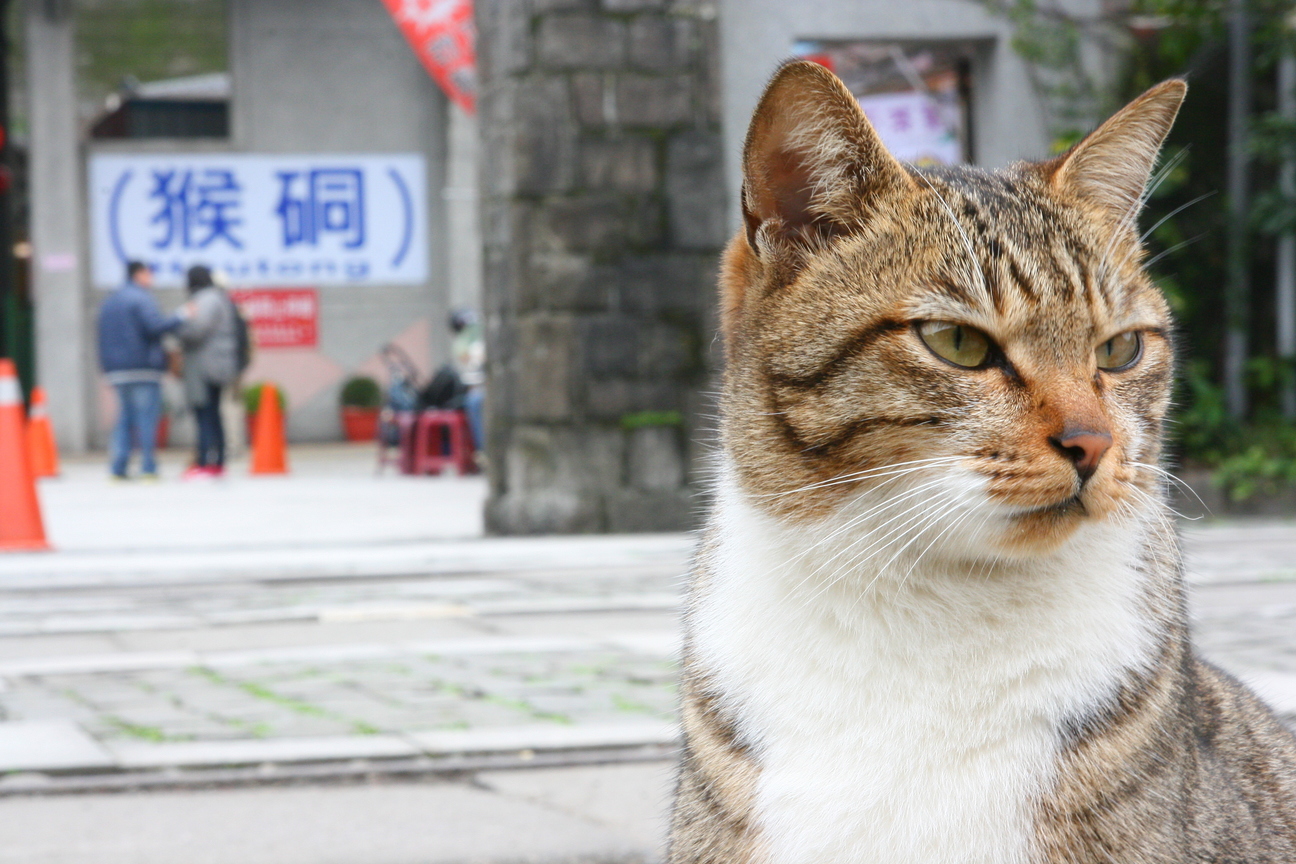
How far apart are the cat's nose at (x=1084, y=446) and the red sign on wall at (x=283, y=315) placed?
834 inches

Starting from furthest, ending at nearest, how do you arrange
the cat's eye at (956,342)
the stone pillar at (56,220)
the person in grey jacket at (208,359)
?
the stone pillar at (56,220), the person in grey jacket at (208,359), the cat's eye at (956,342)

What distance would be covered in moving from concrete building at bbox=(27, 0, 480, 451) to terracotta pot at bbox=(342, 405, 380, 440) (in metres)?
0.37

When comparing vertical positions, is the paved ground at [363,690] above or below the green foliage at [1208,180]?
below

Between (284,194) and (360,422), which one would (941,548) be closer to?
(360,422)

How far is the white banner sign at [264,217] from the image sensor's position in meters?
21.5

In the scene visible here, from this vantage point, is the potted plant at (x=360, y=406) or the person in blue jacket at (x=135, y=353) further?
the potted plant at (x=360, y=406)

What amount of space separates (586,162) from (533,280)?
0.85m

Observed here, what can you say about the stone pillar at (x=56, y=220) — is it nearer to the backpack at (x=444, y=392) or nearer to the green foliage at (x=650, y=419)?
the backpack at (x=444, y=392)

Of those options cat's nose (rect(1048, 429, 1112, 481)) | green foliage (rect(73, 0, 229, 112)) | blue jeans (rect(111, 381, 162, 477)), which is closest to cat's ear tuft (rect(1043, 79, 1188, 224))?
cat's nose (rect(1048, 429, 1112, 481))

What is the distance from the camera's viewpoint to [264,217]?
22.1 metres

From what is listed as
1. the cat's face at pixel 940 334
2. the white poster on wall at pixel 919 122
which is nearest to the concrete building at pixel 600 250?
the white poster on wall at pixel 919 122

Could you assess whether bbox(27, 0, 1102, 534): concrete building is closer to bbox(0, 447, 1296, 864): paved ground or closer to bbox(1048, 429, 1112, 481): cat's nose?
bbox(0, 447, 1296, 864): paved ground

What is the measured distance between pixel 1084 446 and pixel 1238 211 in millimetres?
9932

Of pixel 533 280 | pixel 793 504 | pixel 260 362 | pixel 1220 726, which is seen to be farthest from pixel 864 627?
pixel 260 362
